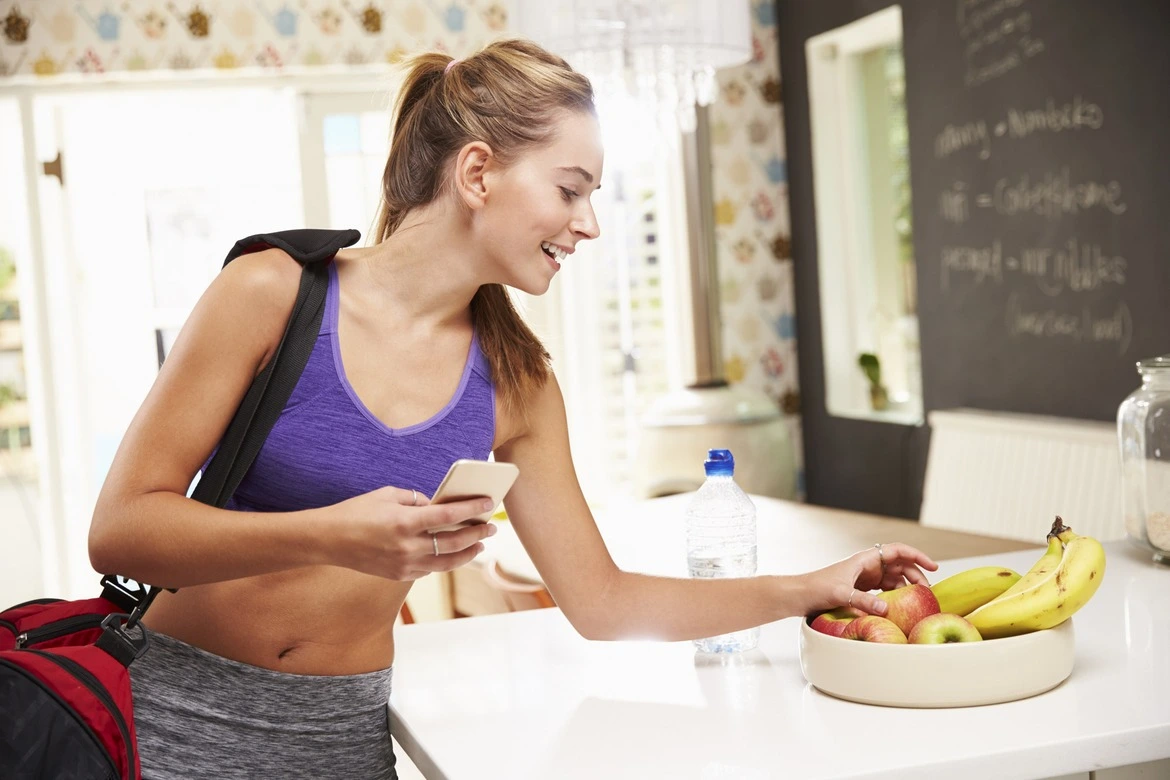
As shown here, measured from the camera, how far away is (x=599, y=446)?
5.37 m

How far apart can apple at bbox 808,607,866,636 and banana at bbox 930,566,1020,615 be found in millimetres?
89

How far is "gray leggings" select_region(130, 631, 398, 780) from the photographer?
1.34 metres

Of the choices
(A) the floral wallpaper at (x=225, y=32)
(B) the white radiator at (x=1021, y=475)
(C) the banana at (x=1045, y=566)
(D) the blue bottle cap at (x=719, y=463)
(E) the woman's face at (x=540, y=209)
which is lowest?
(B) the white radiator at (x=1021, y=475)

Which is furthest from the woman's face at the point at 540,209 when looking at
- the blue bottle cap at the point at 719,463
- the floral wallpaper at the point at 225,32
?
the floral wallpaper at the point at 225,32

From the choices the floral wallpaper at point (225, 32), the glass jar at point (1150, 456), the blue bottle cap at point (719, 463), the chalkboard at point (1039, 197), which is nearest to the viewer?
the blue bottle cap at point (719, 463)

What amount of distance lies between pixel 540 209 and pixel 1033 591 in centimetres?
64

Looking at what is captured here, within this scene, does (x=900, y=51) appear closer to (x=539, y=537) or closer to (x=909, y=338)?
(x=909, y=338)

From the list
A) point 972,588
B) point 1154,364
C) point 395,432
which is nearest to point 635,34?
point 1154,364

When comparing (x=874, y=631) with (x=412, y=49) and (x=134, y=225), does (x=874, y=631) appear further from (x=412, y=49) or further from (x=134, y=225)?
(x=134, y=225)

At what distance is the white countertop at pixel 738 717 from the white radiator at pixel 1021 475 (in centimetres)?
194

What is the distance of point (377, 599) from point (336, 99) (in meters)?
3.97

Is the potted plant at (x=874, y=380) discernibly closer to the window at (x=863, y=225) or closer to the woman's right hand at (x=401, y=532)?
the window at (x=863, y=225)

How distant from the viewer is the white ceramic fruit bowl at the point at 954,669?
1.20 m

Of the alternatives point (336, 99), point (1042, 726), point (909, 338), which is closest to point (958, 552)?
point (1042, 726)
